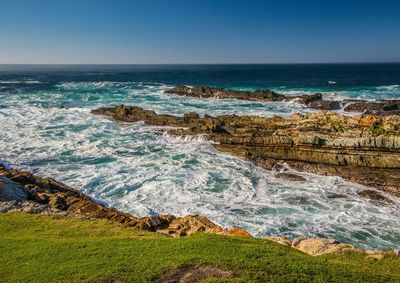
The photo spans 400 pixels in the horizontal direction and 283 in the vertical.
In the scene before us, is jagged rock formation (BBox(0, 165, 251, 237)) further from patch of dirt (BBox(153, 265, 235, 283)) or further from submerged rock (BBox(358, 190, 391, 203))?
submerged rock (BBox(358, 190, 391, 203))

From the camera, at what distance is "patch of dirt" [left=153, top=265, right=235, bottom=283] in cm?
984

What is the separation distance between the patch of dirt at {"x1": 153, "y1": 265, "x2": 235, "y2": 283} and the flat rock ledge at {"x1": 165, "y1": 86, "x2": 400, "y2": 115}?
156 feet

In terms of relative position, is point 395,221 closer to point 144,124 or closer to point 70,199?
point 70,199

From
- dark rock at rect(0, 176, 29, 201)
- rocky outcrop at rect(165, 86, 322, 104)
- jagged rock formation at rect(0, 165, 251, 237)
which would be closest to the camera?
jagged rock formation at rect(0, 165, 251, 237)

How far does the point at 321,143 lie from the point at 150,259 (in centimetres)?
2284

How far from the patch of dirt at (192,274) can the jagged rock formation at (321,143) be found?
60.9 ft

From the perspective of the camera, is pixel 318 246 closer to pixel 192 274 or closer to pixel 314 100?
pixel 192 274

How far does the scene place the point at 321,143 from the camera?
3009 cm

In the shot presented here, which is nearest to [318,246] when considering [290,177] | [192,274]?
[192,274]

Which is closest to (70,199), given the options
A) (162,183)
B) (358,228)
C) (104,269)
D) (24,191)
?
(24,191)

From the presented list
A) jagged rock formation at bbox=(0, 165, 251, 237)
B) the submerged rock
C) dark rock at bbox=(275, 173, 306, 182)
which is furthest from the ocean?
jagged rock formation at bbox=(0, 165, 251, 237)

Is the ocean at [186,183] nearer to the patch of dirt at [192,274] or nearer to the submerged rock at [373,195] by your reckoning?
the submerged rock at [373,195]

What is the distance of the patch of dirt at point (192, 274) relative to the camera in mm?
9836

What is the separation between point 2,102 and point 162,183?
178 ft
